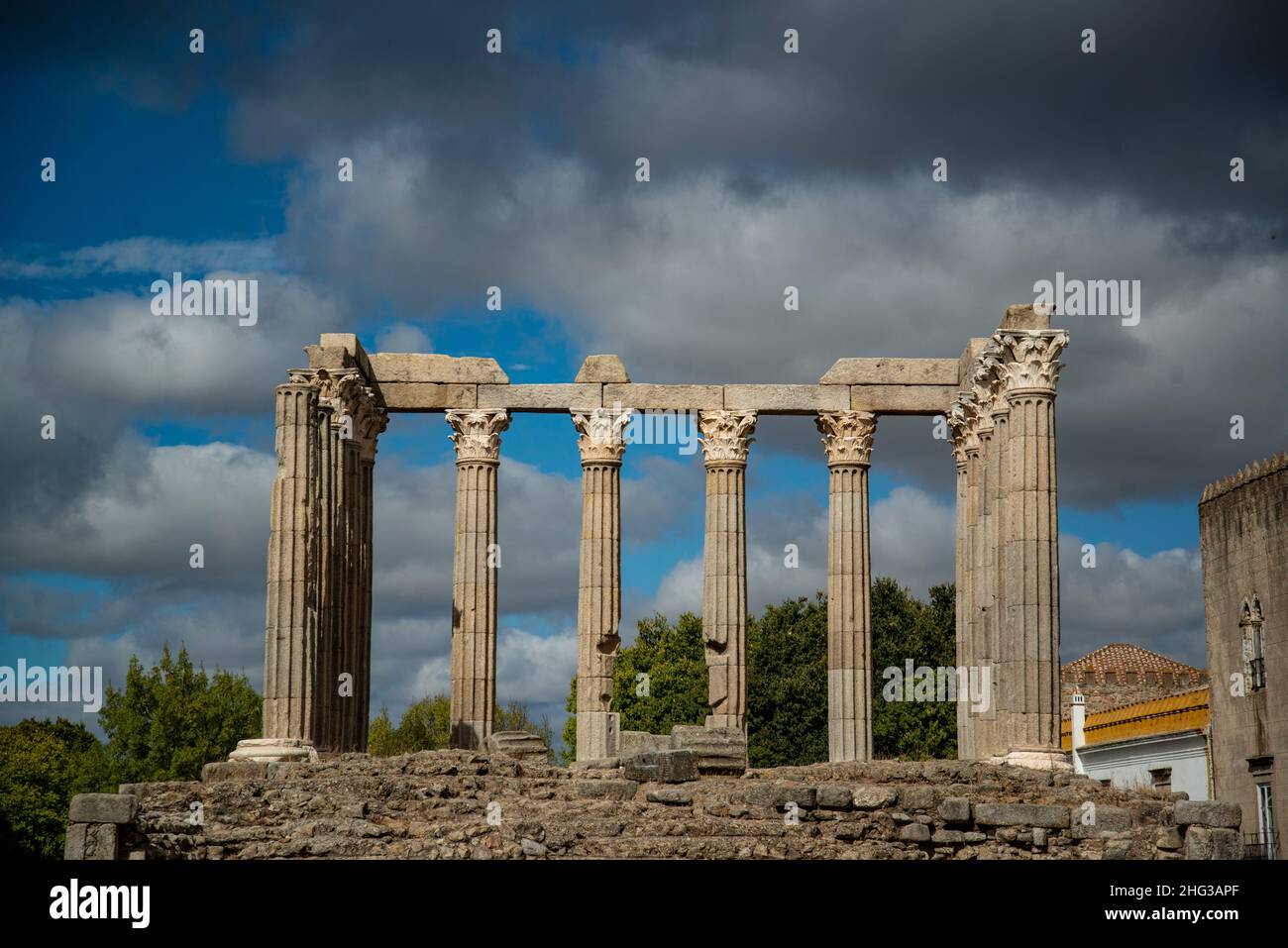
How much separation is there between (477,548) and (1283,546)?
19.1 m

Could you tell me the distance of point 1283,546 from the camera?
43219 mm

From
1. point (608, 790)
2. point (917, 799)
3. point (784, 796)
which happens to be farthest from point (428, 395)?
point (917, 799)

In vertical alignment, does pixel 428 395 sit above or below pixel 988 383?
above

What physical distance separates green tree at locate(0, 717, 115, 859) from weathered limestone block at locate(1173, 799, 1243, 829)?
4533cm

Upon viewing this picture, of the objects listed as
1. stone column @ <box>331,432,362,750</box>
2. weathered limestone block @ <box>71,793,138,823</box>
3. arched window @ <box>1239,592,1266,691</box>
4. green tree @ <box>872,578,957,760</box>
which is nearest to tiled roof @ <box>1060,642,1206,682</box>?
green tree @ <box>872,578,957,760</box>

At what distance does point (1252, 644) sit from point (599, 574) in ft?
54.0

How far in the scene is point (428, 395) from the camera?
42.6 meters

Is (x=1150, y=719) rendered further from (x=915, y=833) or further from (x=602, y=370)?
(x=915, y=833)

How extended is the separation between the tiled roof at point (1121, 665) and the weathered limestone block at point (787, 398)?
26.7 meters
